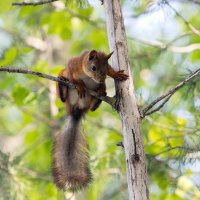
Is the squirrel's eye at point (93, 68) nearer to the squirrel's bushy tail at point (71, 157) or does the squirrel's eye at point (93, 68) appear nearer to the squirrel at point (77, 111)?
the squirrel at point (77, 111)

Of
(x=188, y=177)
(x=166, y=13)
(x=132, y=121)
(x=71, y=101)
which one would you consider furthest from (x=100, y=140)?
(x=132, y=121)

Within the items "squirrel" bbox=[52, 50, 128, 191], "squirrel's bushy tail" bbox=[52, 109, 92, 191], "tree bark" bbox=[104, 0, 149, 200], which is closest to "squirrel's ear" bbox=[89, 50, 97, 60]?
"squirrel" bbox=[52, 50, 128, 191]

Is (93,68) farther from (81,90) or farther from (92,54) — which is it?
(81,90)

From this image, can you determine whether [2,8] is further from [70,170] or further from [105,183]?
[105,183]

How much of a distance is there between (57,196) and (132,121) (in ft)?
6.36

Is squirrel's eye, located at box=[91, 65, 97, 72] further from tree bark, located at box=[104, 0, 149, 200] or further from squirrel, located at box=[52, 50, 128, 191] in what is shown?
tree bark, located at box=[104, 0, 149, 200]

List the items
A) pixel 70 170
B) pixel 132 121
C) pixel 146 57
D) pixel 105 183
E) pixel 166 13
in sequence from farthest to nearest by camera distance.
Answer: pixel 105 183
pixel 146 57
pixel 166 13
pixel 70 170
pixel 132 121

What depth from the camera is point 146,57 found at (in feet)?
12.6

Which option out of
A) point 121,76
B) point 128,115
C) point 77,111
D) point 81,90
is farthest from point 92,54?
point 128,115

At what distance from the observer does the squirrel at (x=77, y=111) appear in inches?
90.3

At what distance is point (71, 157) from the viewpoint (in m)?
2.46

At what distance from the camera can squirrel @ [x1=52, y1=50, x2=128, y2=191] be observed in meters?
2.29

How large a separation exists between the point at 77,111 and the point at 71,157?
45 centimetres

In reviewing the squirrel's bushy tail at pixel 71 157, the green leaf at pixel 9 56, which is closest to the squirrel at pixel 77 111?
the squirrel's bushy tail at pixel 71 157
